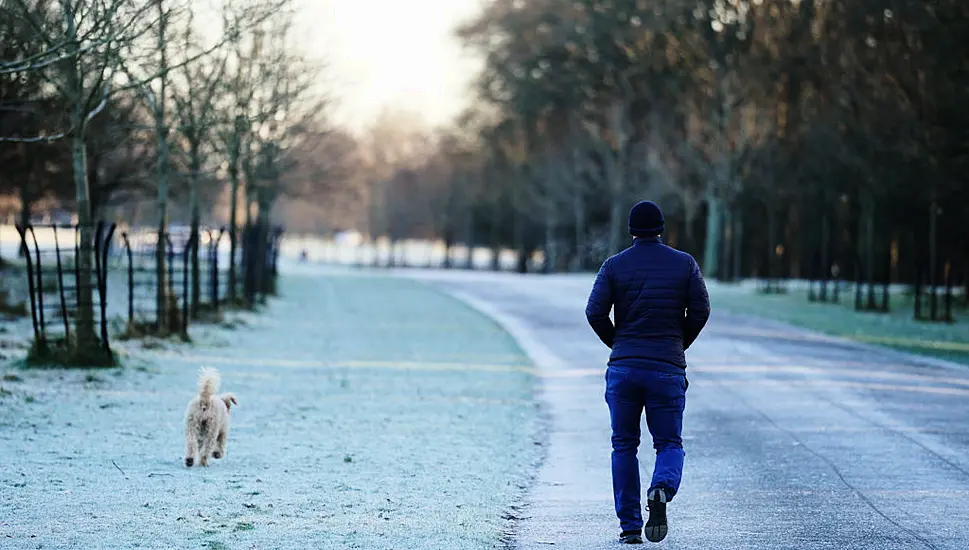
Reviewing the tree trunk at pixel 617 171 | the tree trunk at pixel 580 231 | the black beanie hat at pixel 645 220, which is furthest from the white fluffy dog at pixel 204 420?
the tree trunk at pixel 580 231

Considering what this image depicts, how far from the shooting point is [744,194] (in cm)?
4997

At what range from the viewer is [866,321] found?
30375 millimetres

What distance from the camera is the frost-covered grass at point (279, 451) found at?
8055 millimetres

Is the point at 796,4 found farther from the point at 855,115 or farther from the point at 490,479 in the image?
the point at 490,479

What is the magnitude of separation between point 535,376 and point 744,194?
32485mm

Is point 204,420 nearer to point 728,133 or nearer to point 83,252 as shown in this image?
point 83,252

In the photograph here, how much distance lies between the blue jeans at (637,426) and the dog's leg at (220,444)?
3.65 metres

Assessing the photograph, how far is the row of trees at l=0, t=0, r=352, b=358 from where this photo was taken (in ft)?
51.7

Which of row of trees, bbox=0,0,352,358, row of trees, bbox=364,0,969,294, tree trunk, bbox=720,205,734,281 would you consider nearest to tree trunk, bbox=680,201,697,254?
row of trees, bbox=364,0,969,294

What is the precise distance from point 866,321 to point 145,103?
1550 centimetres

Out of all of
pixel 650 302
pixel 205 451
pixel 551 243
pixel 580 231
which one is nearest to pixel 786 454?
pixel 650 302

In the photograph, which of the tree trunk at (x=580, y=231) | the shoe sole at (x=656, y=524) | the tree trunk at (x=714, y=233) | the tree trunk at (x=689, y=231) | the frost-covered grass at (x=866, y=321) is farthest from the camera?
the tree trunk at (x=580, y=231)

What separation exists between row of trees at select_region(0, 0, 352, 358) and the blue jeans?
5.64 meters

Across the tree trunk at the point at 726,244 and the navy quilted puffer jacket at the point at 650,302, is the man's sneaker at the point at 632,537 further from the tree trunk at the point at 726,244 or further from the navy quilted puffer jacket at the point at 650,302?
the tree trunk at the point at 726,244
